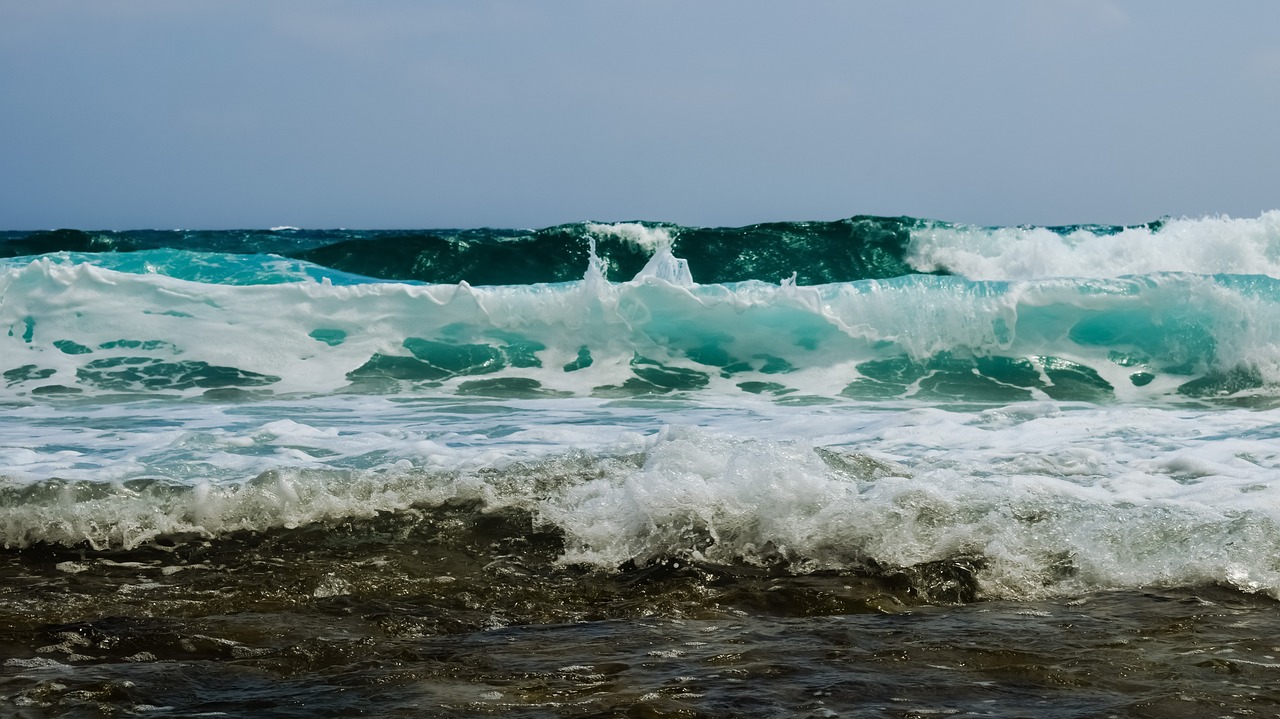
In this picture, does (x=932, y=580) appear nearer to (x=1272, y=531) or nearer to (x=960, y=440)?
(x=1272, y=531)

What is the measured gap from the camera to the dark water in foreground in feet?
7.88

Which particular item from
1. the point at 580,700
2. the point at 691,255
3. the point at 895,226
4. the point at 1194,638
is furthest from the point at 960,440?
the point at 895,226

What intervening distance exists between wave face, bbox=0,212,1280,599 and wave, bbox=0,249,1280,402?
1.4 inches

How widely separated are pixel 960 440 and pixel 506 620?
11.3 feet

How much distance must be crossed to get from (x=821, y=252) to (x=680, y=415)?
1103 cm

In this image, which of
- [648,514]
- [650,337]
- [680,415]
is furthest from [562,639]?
[650,337]

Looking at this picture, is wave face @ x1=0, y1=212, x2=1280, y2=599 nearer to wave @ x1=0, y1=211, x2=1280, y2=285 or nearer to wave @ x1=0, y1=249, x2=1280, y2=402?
wave @ x1=0, y1=249, x2=1280, y2=402

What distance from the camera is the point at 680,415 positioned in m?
7.34

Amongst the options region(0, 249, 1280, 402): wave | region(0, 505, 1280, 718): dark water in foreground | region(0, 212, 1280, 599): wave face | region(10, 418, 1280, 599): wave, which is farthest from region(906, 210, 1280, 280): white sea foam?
region(0, 505, 1280, 718): dark water in foreground

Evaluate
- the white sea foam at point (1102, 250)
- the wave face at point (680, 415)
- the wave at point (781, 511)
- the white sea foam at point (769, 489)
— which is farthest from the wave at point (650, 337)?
the white sea foam at point (1102, 250)

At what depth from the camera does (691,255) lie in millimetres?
17844

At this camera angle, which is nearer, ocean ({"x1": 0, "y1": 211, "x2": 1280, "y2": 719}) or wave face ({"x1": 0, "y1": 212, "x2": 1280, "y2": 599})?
ocean ({"x1": 0, "y1": 211, "x2": 1280, "y2": 719})

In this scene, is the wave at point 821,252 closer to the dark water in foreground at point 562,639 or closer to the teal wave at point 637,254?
the teal wave at point 637,254

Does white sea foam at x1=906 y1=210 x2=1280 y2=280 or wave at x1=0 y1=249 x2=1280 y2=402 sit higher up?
white sea foam at x1=906 y1=210 x2=1280 y2=280
